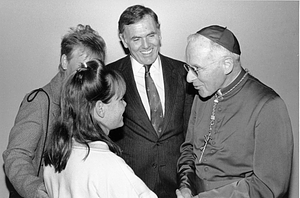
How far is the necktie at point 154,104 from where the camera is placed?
3535 millimetres

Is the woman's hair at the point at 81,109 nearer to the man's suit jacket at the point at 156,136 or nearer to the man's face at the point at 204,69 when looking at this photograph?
the man's face at the point at 204,69

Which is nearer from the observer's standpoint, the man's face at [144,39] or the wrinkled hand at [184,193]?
the wrinkled hand at [184,193]

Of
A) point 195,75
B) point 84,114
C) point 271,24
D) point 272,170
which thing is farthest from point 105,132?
point 271,24

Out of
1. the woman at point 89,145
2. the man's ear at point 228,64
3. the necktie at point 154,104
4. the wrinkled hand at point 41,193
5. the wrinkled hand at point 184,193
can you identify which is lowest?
the wrinkled hand at point 184,193

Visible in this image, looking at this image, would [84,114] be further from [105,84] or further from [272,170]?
[272,170]

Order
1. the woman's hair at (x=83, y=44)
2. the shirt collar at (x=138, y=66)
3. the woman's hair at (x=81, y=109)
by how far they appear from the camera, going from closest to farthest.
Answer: the woman's hair at (x=81, y=109) < the woman's hair at (x=83, y=44) < the shirt collar at (x=138, y=66)

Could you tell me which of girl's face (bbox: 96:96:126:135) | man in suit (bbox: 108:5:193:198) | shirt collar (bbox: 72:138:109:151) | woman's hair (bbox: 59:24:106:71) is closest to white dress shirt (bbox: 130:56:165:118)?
man in suit (bbox: 108:5:193:198)

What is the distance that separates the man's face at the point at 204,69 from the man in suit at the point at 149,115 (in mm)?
671

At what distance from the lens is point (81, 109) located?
7.83ft

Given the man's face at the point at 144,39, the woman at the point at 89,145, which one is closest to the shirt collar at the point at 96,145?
the woman at the point at 89,145

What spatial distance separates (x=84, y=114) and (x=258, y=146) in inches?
38.8

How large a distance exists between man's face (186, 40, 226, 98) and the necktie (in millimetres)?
688

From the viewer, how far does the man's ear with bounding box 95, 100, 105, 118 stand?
2.42 metres

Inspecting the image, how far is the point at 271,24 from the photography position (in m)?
4.39
